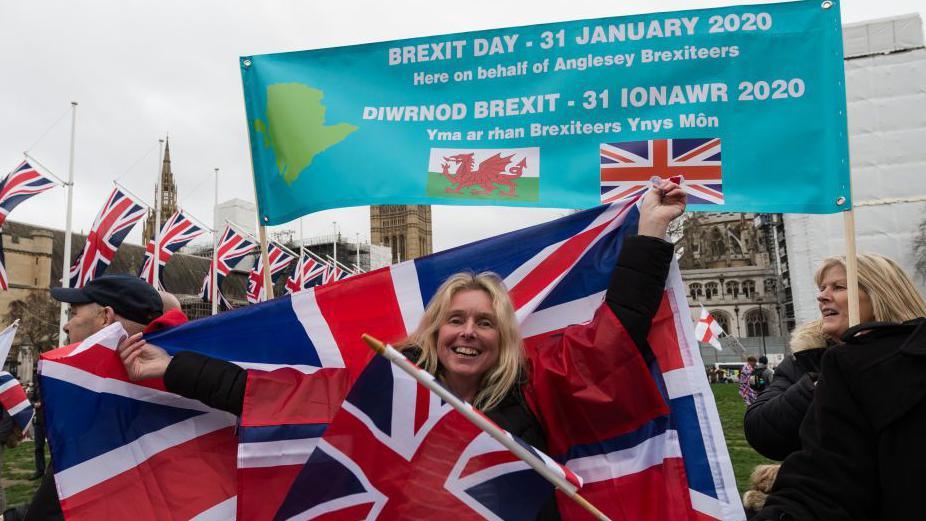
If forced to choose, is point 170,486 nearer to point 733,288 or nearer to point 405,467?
point 405,467

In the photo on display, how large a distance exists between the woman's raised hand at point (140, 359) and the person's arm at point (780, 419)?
2453mm

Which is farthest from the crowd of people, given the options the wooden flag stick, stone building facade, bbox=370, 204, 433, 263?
stone building facade, bbox=370, 204, 433, 263

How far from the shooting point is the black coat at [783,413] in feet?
8.35


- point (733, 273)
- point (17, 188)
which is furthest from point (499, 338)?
point (733, 273)

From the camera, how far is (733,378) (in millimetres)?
44969

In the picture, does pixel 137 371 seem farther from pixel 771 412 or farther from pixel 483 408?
pixel 771 412

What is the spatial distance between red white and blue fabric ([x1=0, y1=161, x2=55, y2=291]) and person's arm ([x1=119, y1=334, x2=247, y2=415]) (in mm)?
12409

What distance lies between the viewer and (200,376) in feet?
9.07

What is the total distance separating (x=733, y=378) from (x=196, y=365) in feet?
153

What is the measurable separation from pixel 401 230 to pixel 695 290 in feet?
139

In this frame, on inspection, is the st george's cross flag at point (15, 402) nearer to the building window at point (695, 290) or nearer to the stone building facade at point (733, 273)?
the stone building facade at point (733, 273)

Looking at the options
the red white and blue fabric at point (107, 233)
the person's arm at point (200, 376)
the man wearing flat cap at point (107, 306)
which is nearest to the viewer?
the person's arm at point (200, 376)

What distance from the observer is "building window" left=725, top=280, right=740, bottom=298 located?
7500 cm

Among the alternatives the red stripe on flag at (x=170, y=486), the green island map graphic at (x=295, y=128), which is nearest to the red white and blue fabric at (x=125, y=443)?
the red stripe on flag at (x=170, y=486)
